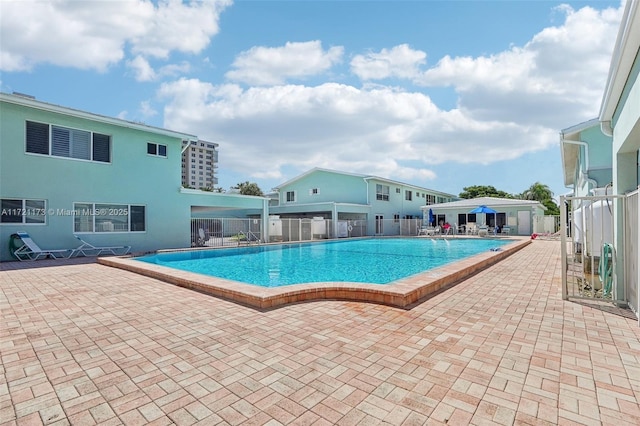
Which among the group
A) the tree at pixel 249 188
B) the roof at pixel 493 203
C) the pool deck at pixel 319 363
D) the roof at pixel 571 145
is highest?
the tree at pixel 249 188

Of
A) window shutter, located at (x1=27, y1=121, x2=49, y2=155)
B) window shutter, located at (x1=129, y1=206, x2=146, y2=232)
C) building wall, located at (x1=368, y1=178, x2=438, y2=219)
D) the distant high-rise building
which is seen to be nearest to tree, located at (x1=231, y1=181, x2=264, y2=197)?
building wall, located at (x1=368, y1=178, x2=438, y2=219)

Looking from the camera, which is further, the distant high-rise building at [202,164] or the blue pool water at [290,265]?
the distant high-rise building at [202,164]

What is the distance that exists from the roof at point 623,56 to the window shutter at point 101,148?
1563cm

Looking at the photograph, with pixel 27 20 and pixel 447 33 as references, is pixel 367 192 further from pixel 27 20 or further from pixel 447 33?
pixel 27 20

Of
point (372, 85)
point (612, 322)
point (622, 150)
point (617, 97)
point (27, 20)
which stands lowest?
point (612, 322)

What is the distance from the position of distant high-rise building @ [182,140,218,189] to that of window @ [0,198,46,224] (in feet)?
357

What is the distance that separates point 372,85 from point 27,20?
13.1m

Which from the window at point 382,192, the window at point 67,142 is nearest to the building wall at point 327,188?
the window at point 382,192

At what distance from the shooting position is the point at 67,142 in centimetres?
1243

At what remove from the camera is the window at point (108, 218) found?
41.6ft

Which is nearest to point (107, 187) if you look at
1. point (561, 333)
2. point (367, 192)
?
point (561, 333)

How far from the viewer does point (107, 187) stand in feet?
43.8

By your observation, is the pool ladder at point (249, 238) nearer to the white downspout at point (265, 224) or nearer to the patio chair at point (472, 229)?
the white downspout at point (265, 224)

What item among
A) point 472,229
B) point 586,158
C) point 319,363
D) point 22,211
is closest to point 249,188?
point 472,229
